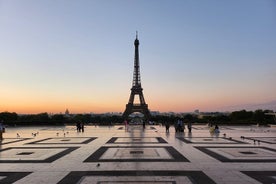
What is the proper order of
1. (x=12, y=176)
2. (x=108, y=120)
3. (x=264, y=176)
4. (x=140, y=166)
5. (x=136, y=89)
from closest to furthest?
(x=264, y=176), (x=12, y=176), (x=140, y=166), (x=108, y=120), (x=136, y=89)

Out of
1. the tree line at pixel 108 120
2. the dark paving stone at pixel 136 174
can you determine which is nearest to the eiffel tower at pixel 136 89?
the tree line at pixel 108 120

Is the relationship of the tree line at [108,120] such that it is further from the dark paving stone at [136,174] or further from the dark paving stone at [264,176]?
the dark paving stone at [136,174]

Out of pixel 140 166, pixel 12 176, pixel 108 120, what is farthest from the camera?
pixel 108 120

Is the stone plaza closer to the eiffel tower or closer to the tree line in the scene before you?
the tree line

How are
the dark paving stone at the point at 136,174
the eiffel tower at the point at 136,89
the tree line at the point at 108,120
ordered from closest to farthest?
the dark paving stone at the point at 136,174, the tree line at the point at 108,120, the eiffel tower at the point at 136,89

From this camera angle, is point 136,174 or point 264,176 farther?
point 136,174

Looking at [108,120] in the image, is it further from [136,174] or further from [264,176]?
[264,176]

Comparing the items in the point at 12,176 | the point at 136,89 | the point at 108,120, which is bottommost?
the point at 12,176

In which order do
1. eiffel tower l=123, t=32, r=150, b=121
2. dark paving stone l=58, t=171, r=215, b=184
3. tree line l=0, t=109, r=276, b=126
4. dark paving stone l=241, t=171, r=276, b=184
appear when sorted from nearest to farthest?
1. dark paving stone l=241, t=171, r=276, b=184
2. dark paving stone l=58, t=171, r=215, b=184
3. tree line l=0, t=109, r=276, b=126
4. eiffel tower l=123, t=32, r=150, b=121

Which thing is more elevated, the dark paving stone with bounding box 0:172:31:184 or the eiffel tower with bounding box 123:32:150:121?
the eiffel tower with bounding box 123:32:150:121

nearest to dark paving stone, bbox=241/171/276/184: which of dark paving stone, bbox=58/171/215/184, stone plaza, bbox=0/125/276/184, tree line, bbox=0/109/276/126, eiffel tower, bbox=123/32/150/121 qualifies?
stone plaza, bbox=0/125/276/184

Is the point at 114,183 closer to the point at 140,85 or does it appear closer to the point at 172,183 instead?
the point at 172,183

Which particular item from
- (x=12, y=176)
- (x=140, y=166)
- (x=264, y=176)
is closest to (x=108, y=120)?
(x=140, y=166)

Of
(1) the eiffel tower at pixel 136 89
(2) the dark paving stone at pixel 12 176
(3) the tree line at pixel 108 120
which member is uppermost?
(1) the eiffel tower at pixel 136 89
